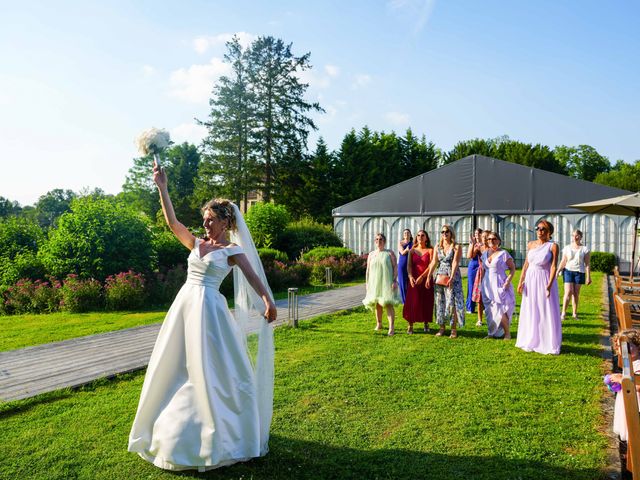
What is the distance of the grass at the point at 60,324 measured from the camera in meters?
9.48

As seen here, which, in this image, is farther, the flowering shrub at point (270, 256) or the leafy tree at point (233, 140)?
the leafy tree at point (233, 140)

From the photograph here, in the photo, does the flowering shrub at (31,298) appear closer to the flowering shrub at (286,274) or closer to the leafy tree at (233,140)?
the flowering shrub at (286,274)

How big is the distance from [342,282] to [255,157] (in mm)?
25207

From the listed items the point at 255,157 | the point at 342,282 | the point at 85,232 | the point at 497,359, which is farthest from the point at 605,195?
the point at 255,157

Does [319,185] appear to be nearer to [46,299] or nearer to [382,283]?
[46,299]

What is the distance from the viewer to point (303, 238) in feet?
83.5

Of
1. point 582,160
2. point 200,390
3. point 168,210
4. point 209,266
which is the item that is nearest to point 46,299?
point 168,210

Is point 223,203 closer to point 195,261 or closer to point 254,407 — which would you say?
point 195,261

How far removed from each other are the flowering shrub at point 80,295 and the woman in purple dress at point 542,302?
10413 millimetres

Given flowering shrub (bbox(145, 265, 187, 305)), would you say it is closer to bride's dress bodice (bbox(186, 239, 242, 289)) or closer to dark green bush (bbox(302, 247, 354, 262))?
dark green bush (bbox(302, 247, 354, 262))

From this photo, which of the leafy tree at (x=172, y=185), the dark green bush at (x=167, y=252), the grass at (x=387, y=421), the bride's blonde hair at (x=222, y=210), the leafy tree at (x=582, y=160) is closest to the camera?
the grass at (x=387, y=421)

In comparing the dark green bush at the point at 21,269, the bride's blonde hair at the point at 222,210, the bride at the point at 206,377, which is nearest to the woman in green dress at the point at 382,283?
the bride at the point at 206,377

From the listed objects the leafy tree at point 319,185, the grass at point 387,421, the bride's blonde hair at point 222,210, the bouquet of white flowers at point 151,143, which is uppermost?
the leafy tree at point 319,185

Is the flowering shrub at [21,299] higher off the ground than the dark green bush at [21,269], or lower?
lower
